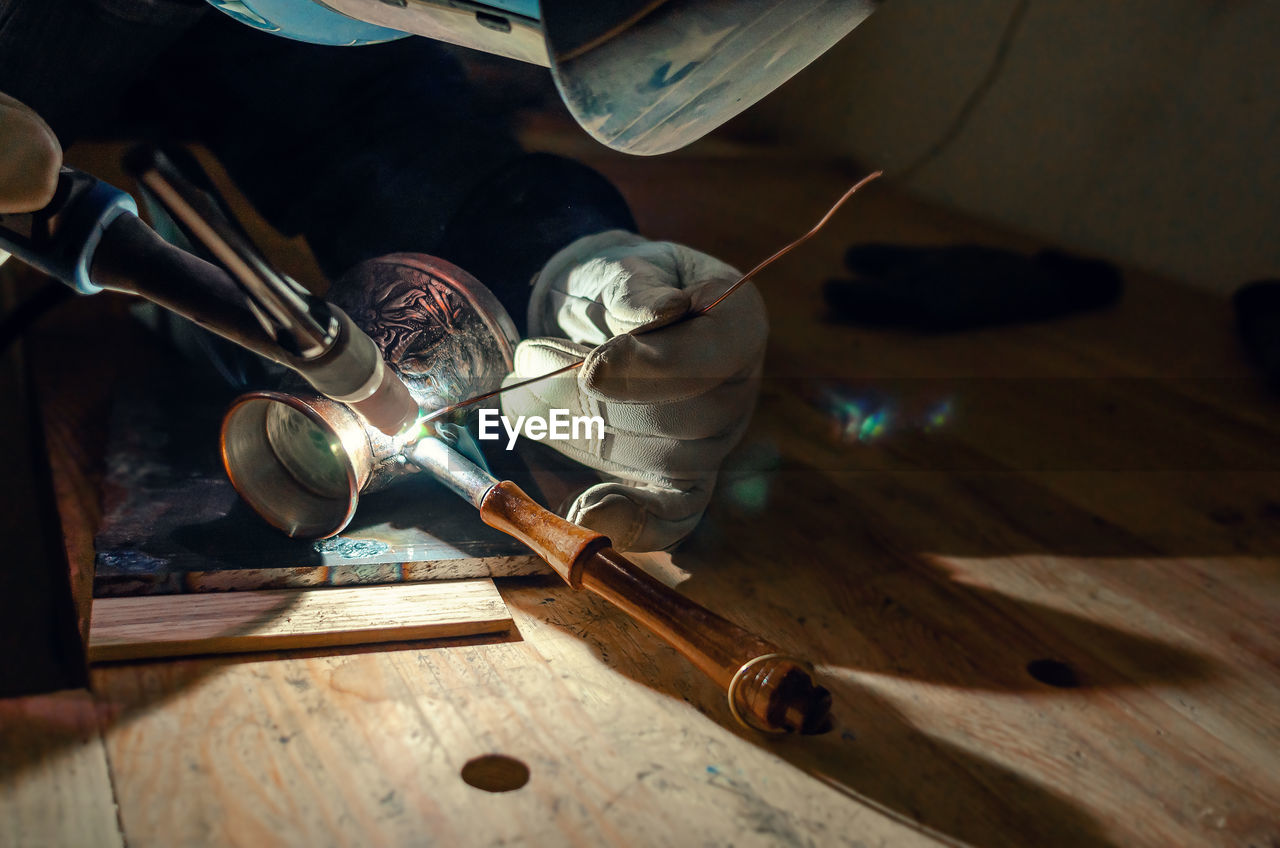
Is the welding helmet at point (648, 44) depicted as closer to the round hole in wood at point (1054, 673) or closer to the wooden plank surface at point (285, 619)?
the wooden plank surface at point (285, 619)

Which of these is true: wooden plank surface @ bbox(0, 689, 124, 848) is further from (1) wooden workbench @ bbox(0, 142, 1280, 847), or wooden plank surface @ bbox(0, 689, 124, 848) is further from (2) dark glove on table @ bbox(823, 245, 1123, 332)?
(2) dark glove on table @ bbox(823, 245, 1123, 332)

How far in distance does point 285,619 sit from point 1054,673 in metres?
0.65

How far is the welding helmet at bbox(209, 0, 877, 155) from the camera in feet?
1.90

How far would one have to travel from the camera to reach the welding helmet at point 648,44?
0.58 meters

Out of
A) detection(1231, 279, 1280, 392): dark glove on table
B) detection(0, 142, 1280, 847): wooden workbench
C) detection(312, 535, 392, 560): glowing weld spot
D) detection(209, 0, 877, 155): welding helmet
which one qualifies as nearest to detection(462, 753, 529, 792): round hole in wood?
detection(0, 142, 1280, 847): wooden workbench

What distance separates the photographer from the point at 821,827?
0.60 m

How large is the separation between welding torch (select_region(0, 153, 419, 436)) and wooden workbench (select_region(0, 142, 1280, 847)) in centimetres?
25

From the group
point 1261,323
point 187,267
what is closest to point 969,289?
point 1261,323

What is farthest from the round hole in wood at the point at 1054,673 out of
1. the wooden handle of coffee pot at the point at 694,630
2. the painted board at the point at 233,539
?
the painted board at the point at 233,539

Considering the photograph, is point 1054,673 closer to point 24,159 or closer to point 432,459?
point 432,459

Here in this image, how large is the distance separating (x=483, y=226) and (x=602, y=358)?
42cm

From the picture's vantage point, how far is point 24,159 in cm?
62

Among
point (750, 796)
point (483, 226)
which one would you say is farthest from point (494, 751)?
point (483, 226)

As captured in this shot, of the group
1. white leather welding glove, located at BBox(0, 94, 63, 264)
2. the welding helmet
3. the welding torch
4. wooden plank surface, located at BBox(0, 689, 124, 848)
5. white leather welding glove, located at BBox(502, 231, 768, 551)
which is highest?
the welding helmet
